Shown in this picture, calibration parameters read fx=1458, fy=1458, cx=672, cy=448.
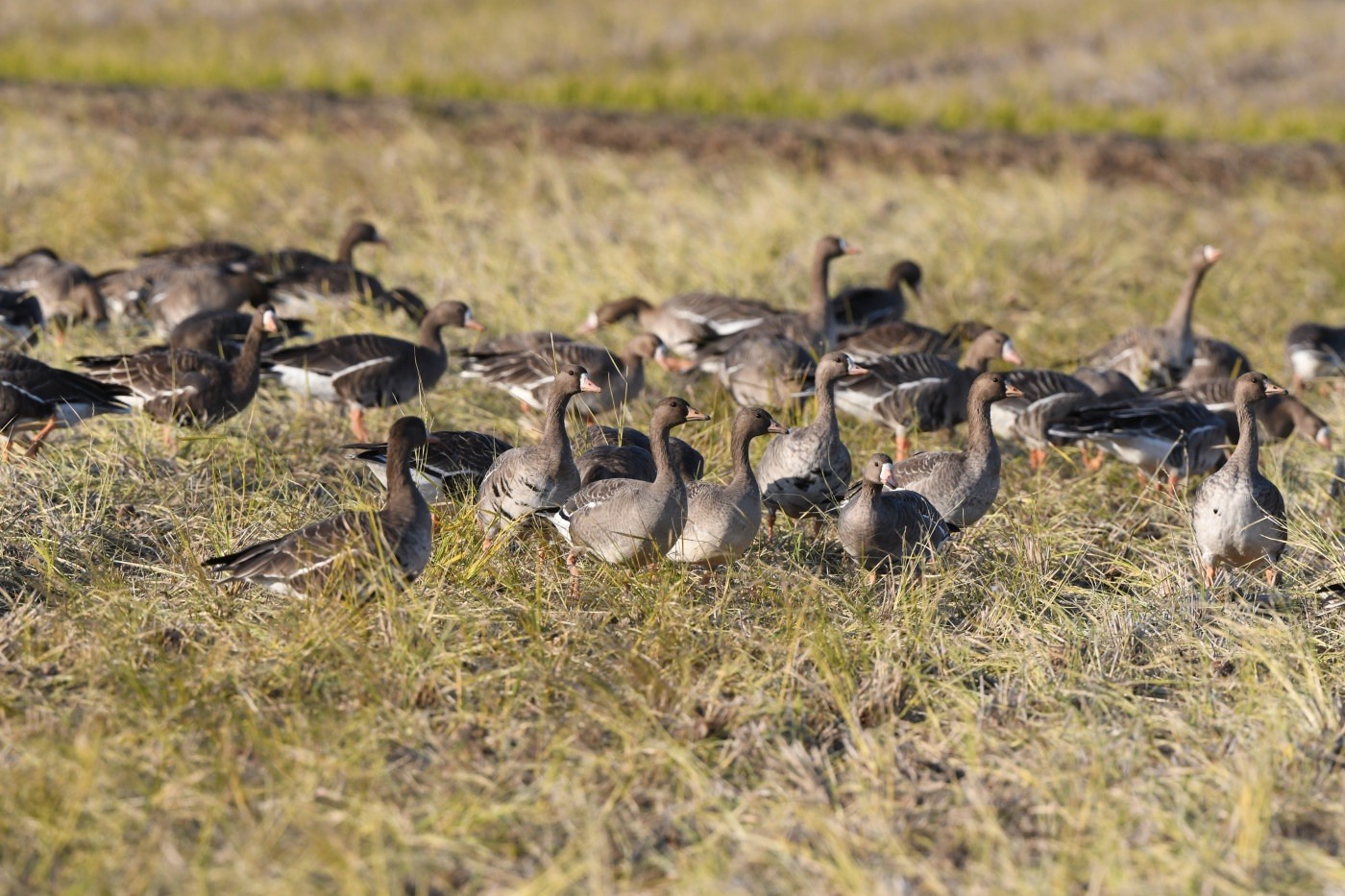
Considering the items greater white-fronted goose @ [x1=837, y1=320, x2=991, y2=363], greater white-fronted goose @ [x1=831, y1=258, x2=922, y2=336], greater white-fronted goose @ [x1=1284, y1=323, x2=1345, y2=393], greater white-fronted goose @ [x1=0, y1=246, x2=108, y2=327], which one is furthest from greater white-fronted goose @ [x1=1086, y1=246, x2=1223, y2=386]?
greater white-fronted goose @ [x1=0, y1=246, x2=108, y2=327]

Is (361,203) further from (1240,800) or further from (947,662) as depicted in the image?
(1240,800)

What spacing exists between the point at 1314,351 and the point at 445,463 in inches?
283

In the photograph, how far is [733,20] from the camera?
3309 centimetres

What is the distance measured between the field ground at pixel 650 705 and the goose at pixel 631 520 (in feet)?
0.51

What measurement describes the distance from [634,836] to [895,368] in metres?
5.15

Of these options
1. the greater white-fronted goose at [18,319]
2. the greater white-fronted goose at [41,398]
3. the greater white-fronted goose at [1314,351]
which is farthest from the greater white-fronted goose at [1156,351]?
the greater white-fronted goose at [18,319]

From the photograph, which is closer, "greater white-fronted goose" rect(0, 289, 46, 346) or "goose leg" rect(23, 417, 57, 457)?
"goose leg" rect(23, 417, 57, 457)

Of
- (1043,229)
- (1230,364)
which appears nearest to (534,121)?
(1043,229)

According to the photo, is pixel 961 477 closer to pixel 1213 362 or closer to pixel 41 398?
pixel 1213 362

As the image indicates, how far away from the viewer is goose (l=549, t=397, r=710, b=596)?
6.61 meters

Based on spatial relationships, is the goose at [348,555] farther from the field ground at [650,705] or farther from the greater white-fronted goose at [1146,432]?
the greater white-fronted goose at [1146,432]

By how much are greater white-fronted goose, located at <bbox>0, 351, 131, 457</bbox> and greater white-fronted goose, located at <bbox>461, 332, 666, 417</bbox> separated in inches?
99.7

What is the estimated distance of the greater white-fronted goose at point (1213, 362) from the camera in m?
11.0

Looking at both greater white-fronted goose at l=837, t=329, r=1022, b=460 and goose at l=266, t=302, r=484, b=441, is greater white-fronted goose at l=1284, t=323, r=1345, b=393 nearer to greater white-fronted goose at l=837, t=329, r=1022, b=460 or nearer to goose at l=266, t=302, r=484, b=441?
greater white-fronted goose at l=837, t=329, r=1022, b=460
